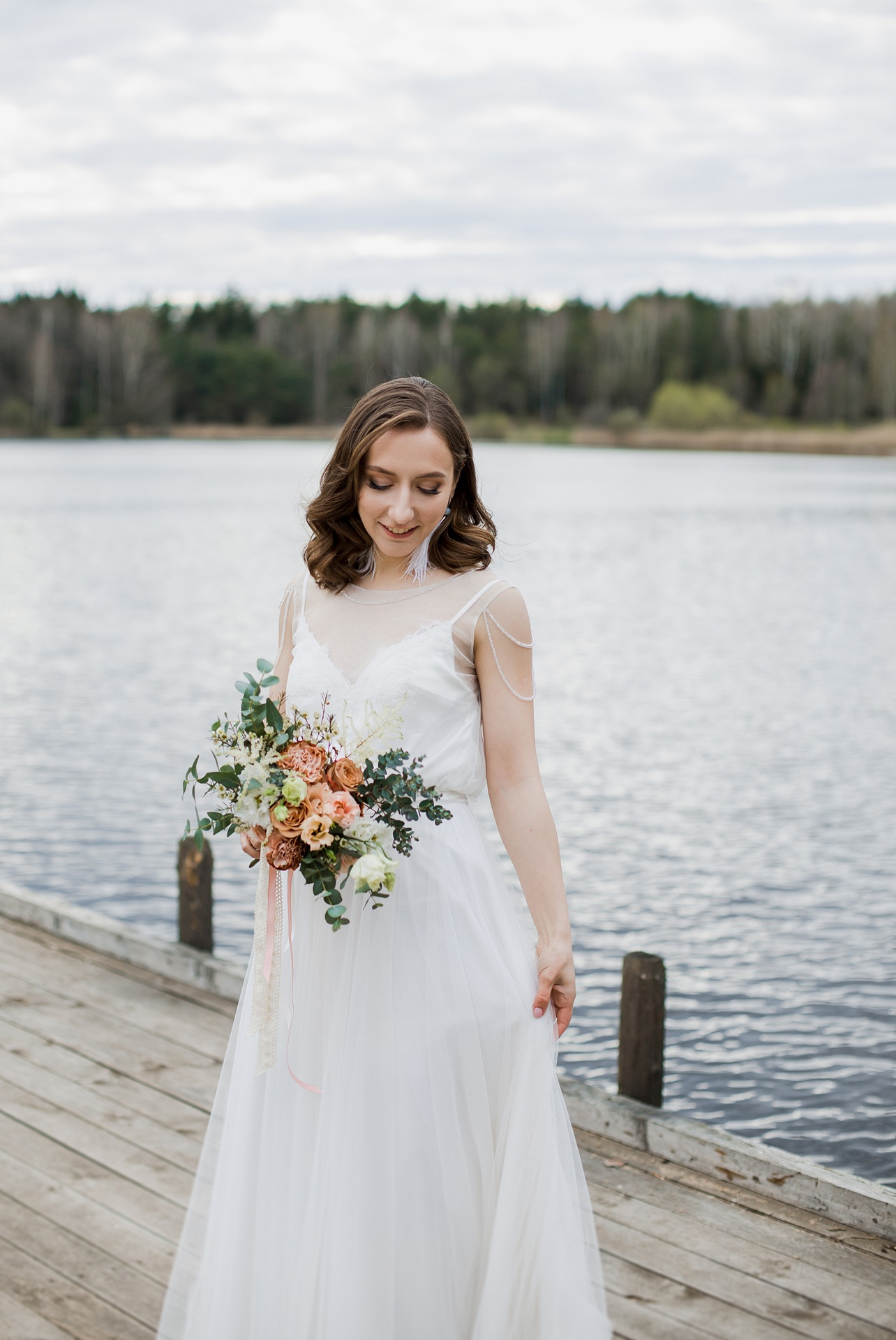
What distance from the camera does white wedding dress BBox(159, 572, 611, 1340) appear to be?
256 cm

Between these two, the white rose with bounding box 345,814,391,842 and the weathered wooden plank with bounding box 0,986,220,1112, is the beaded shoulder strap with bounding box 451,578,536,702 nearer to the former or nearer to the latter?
the white rose with bounding box 345,814,391,842

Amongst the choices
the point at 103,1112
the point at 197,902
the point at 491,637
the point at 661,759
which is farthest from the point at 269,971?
the point at 661,759

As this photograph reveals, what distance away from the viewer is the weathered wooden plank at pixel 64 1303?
322cm

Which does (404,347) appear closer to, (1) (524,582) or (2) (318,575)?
(1) (524,582)

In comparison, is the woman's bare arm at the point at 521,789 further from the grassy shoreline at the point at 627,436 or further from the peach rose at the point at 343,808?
the grassy shoreline at the point at 627,436

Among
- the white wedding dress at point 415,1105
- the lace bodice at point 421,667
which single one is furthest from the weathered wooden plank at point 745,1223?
the lace bodice at point 421,667

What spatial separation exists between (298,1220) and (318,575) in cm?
126

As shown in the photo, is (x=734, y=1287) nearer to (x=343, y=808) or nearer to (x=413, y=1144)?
(x=413, y=1144)

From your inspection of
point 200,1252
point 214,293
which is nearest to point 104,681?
point 200,1252

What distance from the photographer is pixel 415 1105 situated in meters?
2.56

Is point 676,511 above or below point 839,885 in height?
above

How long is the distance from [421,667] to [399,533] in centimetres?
26

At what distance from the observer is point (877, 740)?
48.0ft

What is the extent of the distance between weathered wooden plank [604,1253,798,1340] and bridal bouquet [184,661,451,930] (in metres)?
1.46
